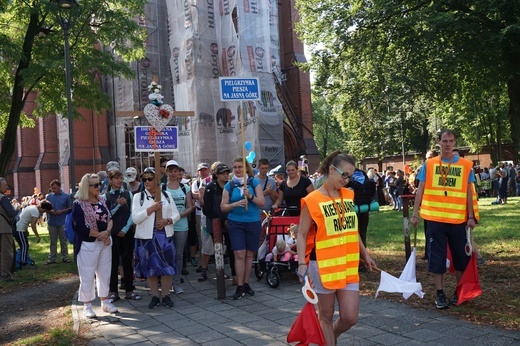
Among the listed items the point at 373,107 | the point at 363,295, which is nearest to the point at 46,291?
the point at 363,295

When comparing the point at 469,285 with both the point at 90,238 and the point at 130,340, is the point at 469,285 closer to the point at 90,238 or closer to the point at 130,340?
the point at 130,340

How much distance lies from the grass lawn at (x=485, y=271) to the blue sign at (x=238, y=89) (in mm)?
3425

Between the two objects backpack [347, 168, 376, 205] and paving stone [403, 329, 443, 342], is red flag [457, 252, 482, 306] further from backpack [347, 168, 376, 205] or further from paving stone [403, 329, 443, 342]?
backpack [347, 168, 376, 205]

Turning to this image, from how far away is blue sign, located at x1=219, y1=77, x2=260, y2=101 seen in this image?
8141 millimetres

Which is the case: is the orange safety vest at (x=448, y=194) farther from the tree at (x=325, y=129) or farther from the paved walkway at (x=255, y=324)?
the tree at (x=325, y=129)

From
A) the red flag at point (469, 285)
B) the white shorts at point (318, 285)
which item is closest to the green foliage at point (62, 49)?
the red flag at point (469, 285)

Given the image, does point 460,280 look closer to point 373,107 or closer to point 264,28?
point 373,107

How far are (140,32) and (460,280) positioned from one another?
54.1 ft

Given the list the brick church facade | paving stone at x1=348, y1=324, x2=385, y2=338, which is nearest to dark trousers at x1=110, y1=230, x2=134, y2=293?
paving stone at x1=348, y1=324, x2=385, y2=338

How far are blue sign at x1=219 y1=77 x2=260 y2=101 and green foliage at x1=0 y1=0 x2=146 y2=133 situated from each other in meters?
9.92

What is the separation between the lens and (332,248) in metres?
4.29

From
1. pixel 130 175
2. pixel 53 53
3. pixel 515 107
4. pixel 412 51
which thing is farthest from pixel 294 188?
pixel 53 53

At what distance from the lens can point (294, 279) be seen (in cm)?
873

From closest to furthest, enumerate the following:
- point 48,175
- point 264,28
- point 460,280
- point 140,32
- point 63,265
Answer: point 460,280
point 63,265
point 140,32
point 264,28
point 48,175
